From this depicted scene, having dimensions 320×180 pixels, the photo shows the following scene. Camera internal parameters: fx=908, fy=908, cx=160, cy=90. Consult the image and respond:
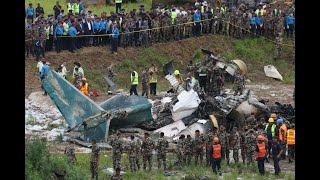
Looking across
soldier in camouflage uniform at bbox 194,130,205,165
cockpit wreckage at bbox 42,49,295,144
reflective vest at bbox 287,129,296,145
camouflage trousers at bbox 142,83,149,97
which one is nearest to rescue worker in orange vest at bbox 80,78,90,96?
camouflage trousers at bbox 142,83,149,97

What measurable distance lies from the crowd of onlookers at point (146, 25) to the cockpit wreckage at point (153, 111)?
7.28 m

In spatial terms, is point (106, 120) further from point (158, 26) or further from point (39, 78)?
point (158, 26)

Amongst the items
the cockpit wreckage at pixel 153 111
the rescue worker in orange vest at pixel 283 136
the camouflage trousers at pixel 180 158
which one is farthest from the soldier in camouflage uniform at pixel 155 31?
the camouflage trousers at pixel 180 158

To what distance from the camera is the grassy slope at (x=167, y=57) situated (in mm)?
35594

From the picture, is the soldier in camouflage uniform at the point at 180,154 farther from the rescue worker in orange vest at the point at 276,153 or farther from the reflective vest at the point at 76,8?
the reflective vest at the point at 76,8

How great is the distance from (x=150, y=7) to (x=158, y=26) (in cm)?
629

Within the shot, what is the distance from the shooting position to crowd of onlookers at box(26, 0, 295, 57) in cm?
3606

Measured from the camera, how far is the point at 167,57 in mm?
38188

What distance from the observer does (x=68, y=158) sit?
78.6 ft

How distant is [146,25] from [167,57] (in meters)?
1.65

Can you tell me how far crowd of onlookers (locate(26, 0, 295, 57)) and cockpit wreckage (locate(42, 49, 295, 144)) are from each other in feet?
23.9

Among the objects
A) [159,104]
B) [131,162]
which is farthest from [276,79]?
[131,162]

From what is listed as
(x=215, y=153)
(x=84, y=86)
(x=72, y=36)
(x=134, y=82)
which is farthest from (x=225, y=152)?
(x=72, y=36)

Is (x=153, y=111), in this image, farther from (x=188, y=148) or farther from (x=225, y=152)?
(x=188, y=148)
